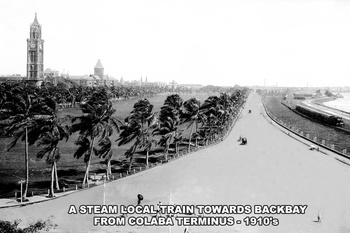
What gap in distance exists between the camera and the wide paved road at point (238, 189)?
25.2m

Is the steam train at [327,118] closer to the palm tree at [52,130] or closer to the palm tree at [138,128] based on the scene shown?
the palm tree at [138,128]

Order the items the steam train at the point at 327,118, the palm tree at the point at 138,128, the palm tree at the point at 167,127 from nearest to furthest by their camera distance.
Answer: the palm tree at the point at 138,128 → the palm tree at the point at 167,127 → the steam train at the point at 327,118

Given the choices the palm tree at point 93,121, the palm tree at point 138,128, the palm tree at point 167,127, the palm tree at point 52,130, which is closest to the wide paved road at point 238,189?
the palm tree at point 167,127

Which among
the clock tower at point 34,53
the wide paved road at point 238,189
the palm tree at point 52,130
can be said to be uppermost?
the clock tower at point 34,53

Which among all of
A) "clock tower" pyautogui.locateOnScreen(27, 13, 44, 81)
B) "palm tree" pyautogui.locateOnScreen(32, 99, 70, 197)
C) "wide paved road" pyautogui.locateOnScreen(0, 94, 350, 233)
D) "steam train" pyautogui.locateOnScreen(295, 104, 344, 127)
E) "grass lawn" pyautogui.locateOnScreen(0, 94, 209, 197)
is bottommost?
"grass lawn" pyautogui.locateOnScreen(0, 94, 209, 197)

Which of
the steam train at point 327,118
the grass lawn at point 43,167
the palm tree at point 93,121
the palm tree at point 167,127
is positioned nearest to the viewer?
the palm tree at point 93,121

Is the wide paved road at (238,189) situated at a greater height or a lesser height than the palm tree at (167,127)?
lesser

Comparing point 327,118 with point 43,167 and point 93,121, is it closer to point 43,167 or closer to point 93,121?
point 43,167

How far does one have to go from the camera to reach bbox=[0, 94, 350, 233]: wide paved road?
82.6ft

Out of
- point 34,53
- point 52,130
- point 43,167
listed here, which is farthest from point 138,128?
point 34,53

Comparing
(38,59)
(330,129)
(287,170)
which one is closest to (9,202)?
(287,170)

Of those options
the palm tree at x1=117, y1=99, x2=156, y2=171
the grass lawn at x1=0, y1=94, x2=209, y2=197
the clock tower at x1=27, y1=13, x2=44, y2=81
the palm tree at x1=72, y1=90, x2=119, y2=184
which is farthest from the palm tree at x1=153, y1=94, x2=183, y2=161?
the clock tower at x1=27, y1=13, x2=44, y2=81

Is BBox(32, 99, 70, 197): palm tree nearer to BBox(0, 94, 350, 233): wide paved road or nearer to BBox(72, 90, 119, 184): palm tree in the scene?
BBox(72, 90, 119, 184): palm tree

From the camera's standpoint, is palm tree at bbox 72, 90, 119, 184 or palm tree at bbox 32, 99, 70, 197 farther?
palm tree at bbox 72, 90, 119, 184
